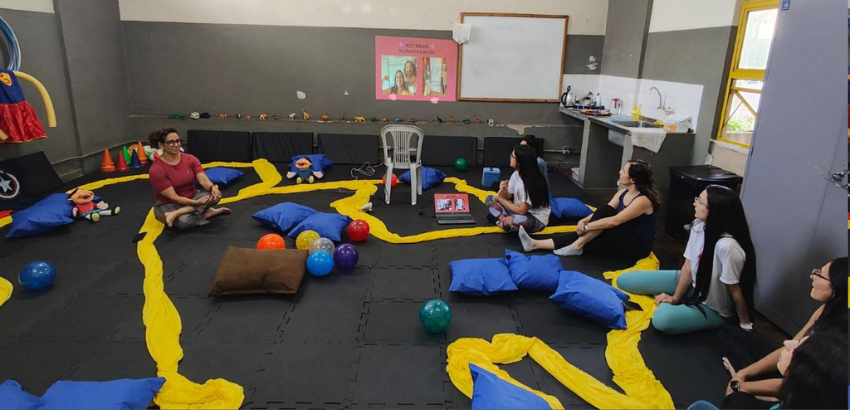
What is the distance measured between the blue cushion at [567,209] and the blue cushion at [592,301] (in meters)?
1.90

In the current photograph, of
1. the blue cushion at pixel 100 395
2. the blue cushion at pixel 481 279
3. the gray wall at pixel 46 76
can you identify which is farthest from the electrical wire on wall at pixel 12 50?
the blue cushion at pixel 481 279

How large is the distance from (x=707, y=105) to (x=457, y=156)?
359 centimetres

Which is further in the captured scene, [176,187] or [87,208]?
[87,208]

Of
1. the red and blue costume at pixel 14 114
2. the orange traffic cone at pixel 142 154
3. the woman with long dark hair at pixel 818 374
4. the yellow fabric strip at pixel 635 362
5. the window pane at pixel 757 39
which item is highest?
the window pane at pixel 757 39

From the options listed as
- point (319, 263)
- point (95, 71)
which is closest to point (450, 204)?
point (319, 263)

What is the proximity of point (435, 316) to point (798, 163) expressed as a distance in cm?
245

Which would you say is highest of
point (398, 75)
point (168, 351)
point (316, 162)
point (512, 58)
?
point (512, 58)

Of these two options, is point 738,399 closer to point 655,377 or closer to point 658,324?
point 655,377

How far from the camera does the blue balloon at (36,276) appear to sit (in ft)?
11.8

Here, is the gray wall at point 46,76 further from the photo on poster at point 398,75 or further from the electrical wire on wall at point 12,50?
the photo on poster at point 398,75

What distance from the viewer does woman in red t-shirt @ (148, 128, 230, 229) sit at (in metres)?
4.65

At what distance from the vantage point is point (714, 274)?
3.09 m

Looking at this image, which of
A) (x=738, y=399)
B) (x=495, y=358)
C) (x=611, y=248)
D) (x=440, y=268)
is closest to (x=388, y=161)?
(x=440, y=268)

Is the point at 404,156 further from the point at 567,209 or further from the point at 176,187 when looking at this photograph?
the point at 176,187
